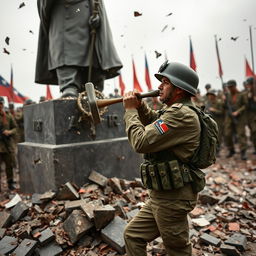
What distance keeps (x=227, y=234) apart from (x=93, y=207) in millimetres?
1707

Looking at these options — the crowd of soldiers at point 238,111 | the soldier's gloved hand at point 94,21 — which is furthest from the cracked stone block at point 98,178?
the crowd of soldiers at point 238,111

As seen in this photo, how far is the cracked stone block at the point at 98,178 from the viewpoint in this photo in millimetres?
3754

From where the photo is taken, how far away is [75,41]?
13.8 ft

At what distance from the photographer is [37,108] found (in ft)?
14.5

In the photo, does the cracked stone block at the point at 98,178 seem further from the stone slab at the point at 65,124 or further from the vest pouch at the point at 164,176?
the vest pouch at the point at 164,176

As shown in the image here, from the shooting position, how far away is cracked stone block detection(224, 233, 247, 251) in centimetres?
292

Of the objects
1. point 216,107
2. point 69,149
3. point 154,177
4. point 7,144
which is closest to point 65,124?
point 69,149

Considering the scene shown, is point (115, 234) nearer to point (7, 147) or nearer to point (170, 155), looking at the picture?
point (170, 155)

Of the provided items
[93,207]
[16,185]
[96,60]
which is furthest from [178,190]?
[16,185]

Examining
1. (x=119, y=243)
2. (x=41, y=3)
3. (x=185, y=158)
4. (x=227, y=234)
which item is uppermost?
(x=41, y=3)

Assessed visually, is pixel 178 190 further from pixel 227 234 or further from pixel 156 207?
pixel 227 234

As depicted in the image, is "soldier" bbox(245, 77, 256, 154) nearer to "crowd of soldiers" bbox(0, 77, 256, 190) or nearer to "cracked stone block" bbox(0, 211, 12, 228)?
"crowd of soldiers" bbox(0, 77, 256, 190)

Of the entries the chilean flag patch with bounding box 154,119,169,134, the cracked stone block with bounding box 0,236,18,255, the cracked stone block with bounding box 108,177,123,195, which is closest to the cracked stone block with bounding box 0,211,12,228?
the cracked stone block with bounding box 0,236,18,255

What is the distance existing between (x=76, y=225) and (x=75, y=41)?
280cm
